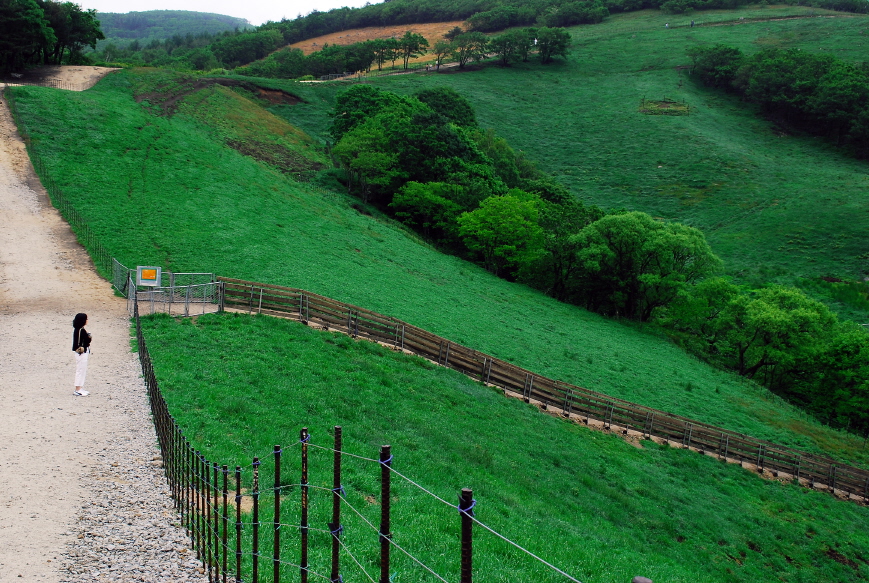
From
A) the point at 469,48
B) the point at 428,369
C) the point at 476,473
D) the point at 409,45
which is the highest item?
the point at 409,45

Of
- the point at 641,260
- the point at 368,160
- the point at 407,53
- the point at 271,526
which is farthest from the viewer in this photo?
the point at 407,53

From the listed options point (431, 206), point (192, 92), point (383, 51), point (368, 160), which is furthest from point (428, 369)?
point (383, 51)

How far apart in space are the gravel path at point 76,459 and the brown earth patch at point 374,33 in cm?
14909

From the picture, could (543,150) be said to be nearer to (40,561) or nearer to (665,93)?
(665,93)

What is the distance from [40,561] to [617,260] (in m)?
47.8

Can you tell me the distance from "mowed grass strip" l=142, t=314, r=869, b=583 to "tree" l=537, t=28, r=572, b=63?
11506 centimetres

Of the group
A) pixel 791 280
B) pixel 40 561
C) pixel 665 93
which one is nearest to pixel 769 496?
pixel 40 561

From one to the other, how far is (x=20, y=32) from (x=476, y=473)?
237 feet

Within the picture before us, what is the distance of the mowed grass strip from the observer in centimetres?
1140

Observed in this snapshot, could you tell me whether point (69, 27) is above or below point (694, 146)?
above

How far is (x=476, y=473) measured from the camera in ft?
52.0

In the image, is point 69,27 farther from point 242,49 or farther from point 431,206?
point 242,49

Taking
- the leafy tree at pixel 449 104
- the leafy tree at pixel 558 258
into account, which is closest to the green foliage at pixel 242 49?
the leafy tree at pixel 449 104

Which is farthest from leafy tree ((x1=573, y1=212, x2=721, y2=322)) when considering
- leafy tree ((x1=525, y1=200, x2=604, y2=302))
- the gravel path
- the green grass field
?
the gravel path
